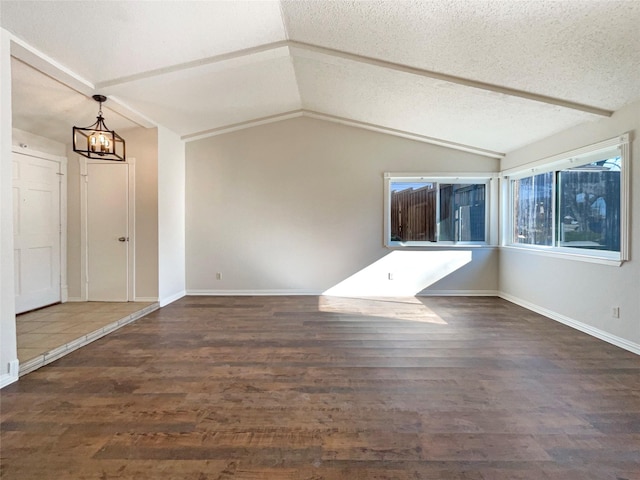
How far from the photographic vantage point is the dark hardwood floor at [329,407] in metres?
1.64

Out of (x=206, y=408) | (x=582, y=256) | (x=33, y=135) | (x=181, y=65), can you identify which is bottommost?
(x=206, y=408)

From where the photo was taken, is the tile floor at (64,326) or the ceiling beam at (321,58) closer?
the tile floor at (64,326)

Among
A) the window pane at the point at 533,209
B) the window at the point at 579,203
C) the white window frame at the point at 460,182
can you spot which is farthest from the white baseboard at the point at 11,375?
the window pane at the point at 533,209

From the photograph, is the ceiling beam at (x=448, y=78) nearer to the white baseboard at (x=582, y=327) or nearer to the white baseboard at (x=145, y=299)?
the white baseboard at (x=582, y=327)

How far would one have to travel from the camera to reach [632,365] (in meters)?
2.80

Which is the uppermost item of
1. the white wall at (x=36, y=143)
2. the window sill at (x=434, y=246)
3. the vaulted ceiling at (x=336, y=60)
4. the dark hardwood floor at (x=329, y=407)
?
the vaulted ceiling at (x=336, y=60)

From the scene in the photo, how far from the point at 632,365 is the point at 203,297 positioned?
17.8 feet

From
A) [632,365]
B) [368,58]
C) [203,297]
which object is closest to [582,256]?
[632,365]

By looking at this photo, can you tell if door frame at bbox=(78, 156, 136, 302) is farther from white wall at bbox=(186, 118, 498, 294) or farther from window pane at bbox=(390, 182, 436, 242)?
window pane at bbox=(390, 182, 436, 242)

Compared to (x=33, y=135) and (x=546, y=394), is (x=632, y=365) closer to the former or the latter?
(x=546, y=394)

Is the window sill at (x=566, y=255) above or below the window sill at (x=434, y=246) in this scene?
below

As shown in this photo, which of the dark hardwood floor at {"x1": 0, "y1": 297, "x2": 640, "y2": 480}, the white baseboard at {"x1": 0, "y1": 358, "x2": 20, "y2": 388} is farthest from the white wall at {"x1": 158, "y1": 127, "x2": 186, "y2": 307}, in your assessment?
the white baseboard at {"x1": 0, "y1": 358, "x2": 20, "y2": 388}

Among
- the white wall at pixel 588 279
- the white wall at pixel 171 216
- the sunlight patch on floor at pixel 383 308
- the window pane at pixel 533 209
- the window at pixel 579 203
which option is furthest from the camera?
the white wall at pixel 171 216

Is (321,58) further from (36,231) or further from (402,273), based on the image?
(36,231)
